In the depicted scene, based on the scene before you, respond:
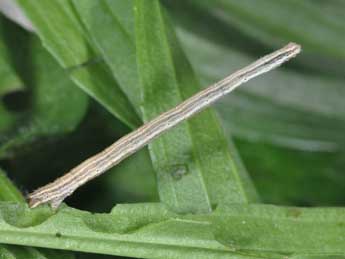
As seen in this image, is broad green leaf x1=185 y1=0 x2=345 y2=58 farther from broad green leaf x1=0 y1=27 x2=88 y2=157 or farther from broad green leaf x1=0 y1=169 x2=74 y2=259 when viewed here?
broad green leaf x1=0 y1=169 x2=74 y2=259

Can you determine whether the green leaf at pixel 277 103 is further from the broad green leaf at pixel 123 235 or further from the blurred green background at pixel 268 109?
the broad green leaf at pixel 123 235

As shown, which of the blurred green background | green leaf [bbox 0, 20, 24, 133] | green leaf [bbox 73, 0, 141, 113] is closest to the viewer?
green leaf [bbox 73, 0, 141, 113]

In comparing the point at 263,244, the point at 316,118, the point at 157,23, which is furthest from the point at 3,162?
the point at 316,118

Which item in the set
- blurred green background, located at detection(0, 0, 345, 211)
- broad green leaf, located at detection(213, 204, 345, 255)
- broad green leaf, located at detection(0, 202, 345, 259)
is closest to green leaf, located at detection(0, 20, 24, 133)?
blurred green background, located at detection(0, 0, 345, 211)

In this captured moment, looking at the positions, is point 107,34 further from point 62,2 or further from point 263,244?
point 263,244

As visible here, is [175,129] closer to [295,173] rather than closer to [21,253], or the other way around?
[21,253]

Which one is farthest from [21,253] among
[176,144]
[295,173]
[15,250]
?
[295,173]

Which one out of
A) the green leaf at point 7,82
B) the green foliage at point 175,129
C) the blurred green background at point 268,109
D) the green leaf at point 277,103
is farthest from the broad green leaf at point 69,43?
the green leaf at point 277,103
